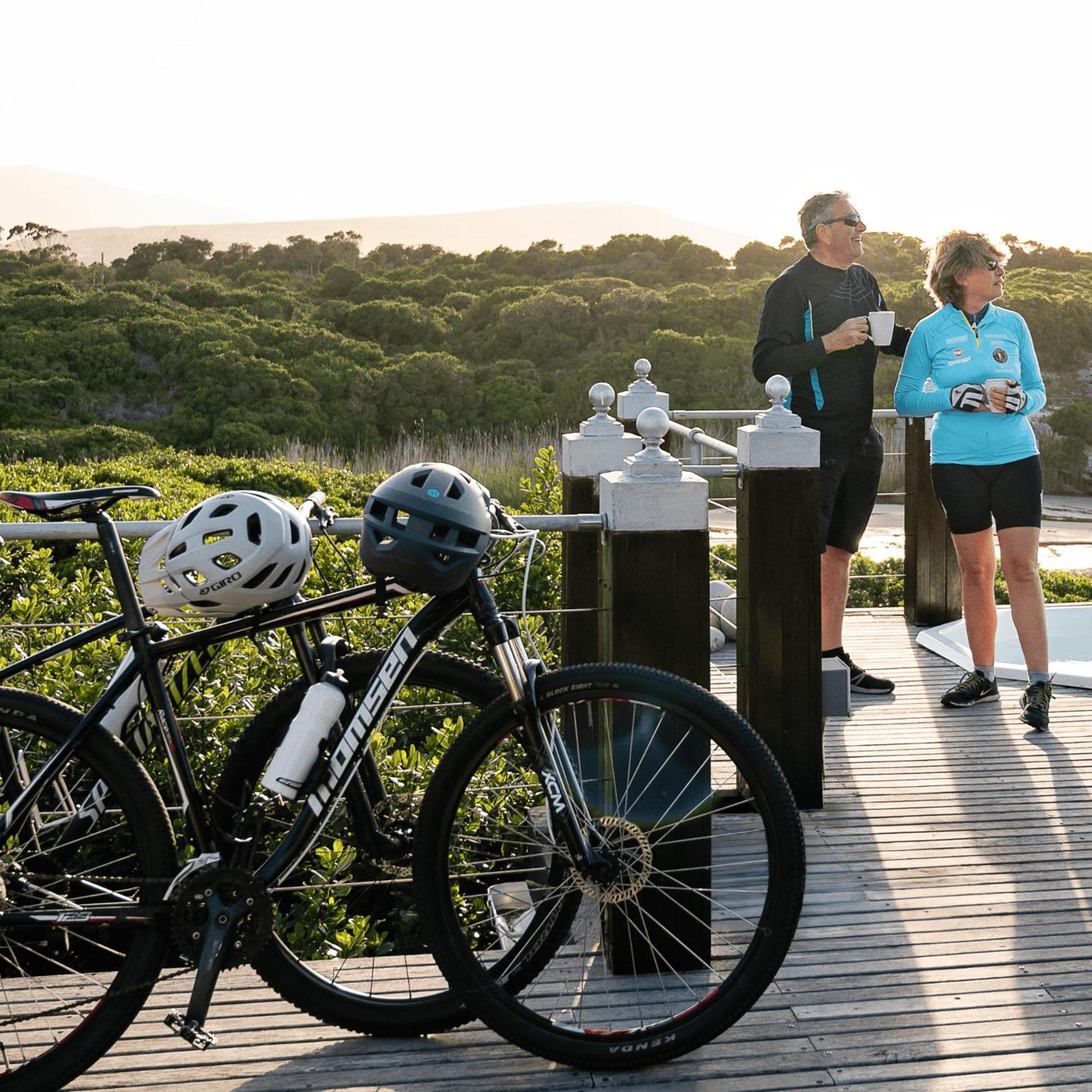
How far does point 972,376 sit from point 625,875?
9.57ft

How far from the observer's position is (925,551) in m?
6.84

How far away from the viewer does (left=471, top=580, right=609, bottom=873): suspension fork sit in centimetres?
246

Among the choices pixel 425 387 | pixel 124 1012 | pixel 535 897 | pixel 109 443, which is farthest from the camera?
pixel 425 387

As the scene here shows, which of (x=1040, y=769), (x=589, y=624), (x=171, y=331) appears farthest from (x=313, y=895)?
(x=171, y=331)

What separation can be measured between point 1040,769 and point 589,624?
156 cm

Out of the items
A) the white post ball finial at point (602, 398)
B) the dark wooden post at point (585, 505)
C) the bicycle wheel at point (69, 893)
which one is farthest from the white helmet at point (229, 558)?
the white post ball finial at point (602, 398)

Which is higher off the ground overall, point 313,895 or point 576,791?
point 576,791

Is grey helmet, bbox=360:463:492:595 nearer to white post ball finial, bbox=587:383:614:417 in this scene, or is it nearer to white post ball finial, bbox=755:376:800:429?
white post ball finial, bbox=755:376:800:429

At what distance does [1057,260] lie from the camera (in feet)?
120

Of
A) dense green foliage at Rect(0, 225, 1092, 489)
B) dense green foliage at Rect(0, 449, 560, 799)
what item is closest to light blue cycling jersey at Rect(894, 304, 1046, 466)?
dense green foliage at Rect(0, 449, 560, 799)

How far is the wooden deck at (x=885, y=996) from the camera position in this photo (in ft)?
8.29

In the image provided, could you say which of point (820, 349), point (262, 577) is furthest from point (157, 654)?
point (820, 349)

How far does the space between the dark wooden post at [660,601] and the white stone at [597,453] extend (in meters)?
1.60

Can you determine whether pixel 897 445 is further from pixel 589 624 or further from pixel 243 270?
pixel 243 270
